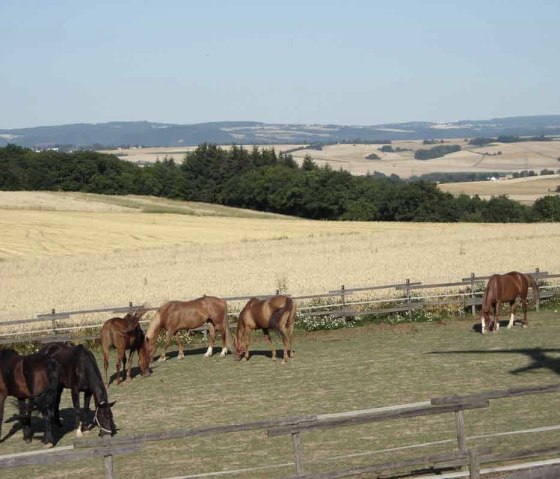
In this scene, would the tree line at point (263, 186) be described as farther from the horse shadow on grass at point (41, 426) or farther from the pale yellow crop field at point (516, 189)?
the horse shadow on grass at point (41, 426)

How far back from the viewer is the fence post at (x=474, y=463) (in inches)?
409

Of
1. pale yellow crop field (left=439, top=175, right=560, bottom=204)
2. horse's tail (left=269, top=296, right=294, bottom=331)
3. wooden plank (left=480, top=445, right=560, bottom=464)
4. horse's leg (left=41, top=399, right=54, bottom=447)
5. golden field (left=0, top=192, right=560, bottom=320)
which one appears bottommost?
pale yellow crop field (left=439, top=175, right=560, bottom=204)

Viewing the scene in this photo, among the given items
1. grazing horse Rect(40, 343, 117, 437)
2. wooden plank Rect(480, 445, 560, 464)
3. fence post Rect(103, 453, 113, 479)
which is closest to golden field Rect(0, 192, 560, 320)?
grazing horse Rect(40, 343, 117, 437)

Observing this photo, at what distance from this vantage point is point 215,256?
1866 inches

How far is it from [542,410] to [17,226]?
5143 cm

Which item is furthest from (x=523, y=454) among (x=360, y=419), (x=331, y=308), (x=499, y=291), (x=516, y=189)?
(x=516, y=189)

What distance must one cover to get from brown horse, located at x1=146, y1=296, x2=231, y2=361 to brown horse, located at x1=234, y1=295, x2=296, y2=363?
67 centimetres

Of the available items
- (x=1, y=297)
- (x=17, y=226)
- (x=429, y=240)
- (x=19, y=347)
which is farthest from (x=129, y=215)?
(x=19, y=347)

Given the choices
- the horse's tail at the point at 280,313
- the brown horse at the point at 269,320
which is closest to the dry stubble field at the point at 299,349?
the brown horse at the point at 269,320

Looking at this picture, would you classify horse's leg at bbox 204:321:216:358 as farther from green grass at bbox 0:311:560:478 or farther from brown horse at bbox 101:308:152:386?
brown horse at bbox 101:308:152:386

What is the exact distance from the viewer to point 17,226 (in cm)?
6166

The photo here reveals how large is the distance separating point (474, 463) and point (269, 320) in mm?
10894

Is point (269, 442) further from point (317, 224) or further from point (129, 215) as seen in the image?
point (129, 215)

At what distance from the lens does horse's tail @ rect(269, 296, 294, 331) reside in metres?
20.7
